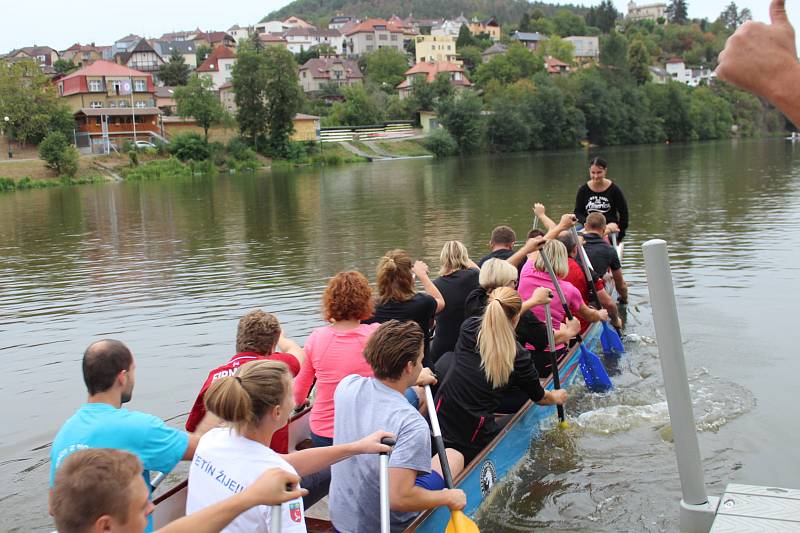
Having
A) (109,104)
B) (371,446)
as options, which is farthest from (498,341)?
(109,104)

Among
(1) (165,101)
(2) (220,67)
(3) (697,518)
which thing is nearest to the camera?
(3) (697,518)

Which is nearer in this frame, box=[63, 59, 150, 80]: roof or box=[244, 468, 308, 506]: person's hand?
box=[244, 468, 308, 506]: person's hand

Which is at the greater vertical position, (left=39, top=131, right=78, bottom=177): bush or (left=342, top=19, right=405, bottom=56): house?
(left=342, top=19, right=405, bottom=56): house

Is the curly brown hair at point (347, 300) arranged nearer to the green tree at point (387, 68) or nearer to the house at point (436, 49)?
the green tree at point (387, 68)

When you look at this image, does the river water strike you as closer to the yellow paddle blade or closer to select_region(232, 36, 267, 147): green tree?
the yellow paddle blade

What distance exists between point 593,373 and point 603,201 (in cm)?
439

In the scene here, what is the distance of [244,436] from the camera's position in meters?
3.56

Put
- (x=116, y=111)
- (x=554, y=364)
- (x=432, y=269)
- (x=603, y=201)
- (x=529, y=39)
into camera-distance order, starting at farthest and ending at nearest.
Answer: (x=529, y=39) < (x=116, y=111) < (x=432, y=269) < (x=603, y=201) < (x=554, y=364)

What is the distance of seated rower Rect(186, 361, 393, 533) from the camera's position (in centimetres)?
353

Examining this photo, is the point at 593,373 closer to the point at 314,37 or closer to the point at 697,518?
the point at 697,518

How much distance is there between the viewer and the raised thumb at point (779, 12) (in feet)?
5.95

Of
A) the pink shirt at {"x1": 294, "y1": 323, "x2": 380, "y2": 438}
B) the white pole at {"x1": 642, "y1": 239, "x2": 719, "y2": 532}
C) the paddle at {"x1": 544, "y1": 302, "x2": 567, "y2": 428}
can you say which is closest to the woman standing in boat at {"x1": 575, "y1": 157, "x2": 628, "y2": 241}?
the paddle at {"x1": 544, "y1": 302, "x2": 567, "y2": 428}

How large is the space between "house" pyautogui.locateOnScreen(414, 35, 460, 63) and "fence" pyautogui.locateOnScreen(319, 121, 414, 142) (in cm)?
7158

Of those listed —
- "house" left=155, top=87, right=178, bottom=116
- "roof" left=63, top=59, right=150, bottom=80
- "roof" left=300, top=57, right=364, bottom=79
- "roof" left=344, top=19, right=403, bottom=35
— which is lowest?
"house" left=155, top=87, right=178, bottom=116
